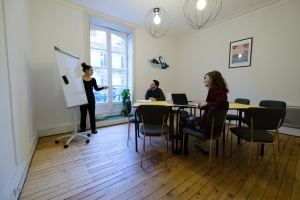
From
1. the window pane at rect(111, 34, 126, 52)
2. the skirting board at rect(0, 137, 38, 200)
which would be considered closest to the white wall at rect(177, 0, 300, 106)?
the window pane at rect(111, 34, 126, 52)

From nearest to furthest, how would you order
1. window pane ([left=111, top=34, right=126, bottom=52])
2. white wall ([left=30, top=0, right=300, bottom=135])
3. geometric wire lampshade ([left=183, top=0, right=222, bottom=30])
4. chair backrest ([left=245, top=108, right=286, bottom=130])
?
chair backrest ([left=245, top=108, right=286, bottom=130]), white wall ([left=30, top=0, right=300, bottom=135]), geometric wire lampshade ([left=183, top=0, right=222, bottom=30]), window pane ([left=111, top=34, right=126, bottom=52])

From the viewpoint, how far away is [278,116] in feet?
5.38

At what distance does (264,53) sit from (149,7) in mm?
2977

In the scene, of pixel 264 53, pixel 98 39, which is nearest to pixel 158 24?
pixel 98 39

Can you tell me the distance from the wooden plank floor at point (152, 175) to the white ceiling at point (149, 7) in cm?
313

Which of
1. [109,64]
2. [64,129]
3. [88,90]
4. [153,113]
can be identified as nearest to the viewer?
[153,113]

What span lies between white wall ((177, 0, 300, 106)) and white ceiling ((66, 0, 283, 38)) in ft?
0.78

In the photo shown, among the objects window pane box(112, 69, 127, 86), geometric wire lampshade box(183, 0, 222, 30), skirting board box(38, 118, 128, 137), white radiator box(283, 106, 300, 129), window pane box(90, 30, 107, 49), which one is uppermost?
geometric wire lampshade box(183, 0, 222, 30)

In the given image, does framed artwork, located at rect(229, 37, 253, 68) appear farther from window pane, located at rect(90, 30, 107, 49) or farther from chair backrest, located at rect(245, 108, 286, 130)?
window pane, located at rect(90, 30, 107, 49)

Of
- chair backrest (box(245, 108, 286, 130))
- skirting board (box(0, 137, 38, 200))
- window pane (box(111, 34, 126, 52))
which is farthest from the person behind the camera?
window pane (box(111, 34, 126, 52))

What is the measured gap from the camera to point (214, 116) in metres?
1.71

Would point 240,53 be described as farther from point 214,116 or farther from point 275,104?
point 214,116

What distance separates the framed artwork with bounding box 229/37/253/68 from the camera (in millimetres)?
3535

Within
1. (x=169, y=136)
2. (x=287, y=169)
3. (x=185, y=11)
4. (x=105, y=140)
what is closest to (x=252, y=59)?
(x=185, y=11)
